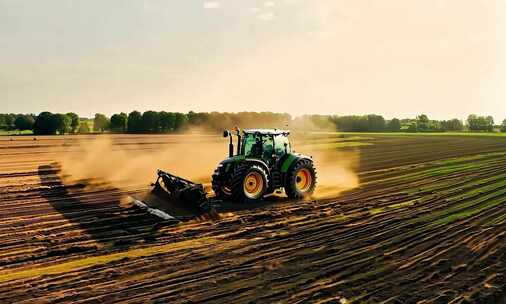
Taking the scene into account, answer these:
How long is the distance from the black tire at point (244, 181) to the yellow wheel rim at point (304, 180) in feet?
5.46

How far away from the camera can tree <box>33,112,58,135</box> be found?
199 feet

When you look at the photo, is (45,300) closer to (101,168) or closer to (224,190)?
(224,190)

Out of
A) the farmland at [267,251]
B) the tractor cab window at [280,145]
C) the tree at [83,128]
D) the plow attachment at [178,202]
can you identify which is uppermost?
the tree at [83,128]

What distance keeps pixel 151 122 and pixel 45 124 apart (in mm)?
14976

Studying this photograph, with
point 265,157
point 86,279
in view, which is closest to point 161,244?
point 86,279

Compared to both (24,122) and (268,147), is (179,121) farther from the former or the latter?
(268,147)

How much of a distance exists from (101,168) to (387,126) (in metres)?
77.8

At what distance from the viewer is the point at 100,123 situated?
2844 inches

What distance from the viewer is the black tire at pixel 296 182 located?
1341cm

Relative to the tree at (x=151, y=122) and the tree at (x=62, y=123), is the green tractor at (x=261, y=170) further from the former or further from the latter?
the tree at (x=151, y=122)

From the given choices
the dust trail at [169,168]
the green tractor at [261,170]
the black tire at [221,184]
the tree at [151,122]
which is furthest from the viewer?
the tree at [151,122]

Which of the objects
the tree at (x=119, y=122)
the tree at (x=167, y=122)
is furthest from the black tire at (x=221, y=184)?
the tree at (x=119, y=122)

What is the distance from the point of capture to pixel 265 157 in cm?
1327

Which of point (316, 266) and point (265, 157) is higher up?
point (265, 157)
